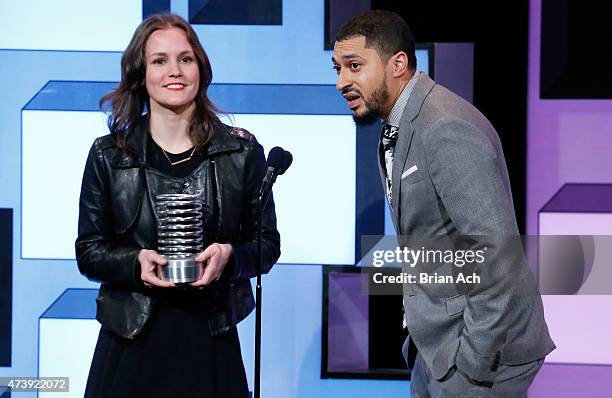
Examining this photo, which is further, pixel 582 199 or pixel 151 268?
pixel 582 199

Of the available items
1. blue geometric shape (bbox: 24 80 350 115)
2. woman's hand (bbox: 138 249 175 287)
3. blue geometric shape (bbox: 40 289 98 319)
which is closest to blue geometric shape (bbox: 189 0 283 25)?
blue geometric shape (bbox: 24 80 350 115)

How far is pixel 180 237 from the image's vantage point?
2217 millimetres

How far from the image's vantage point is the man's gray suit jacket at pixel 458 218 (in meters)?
1.93

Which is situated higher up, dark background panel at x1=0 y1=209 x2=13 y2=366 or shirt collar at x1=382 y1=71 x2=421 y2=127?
shirt collar at x1=382 y1=71 x2=421 y2=127

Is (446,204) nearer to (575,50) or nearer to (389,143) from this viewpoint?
(389,143)

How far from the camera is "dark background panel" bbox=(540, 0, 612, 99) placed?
339cm

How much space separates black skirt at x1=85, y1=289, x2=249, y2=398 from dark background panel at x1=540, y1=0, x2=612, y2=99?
1.84 m

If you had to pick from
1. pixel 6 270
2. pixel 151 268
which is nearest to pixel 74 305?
pixel 6 270

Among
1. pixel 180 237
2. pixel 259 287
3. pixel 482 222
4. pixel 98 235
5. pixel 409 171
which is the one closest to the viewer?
pixel 482 222

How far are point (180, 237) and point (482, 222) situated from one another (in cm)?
82

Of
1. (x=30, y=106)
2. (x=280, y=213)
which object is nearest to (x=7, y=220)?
(x=30, y=106)

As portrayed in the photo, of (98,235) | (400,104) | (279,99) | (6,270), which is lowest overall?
(6,270)

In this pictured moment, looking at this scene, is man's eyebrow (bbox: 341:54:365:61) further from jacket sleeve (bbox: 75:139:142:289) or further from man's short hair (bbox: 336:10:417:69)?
jacket sleeve (bbox: 75:139:142:289)

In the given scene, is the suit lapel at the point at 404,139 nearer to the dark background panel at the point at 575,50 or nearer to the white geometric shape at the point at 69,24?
the dark background panel at the point at 575,50
